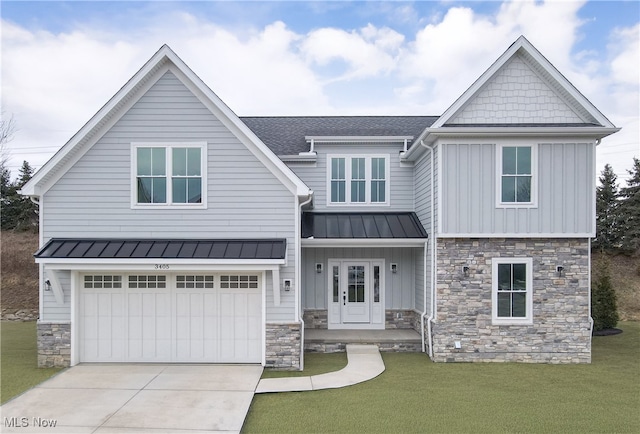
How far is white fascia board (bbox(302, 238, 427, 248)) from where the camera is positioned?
12258 mm

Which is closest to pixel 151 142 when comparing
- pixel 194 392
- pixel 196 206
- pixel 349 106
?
pixel 196 206

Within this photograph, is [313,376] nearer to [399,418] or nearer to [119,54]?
[399,418]

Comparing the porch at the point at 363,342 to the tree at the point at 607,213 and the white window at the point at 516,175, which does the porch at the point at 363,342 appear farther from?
the tree at the point at 607,213

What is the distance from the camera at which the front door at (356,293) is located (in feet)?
45.1

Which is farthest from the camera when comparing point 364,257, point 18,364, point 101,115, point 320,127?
point 320,127

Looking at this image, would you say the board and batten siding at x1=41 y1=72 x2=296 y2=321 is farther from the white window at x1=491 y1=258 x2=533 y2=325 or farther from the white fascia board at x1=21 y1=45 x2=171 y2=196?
the white window at x1=491 y1=258 x2=533 y2=325

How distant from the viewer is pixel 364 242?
12398 millimetres

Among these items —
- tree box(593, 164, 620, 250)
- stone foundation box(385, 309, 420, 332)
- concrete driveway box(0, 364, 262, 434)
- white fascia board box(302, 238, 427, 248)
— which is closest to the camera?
concrete driveway box(0, 364, 262, 434)

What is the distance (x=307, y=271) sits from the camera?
1380 cm

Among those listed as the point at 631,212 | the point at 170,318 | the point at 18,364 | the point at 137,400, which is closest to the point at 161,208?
the point at 170,318

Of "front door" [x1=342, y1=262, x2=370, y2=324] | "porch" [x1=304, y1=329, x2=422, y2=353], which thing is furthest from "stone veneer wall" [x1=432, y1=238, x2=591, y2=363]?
"front door" [x1=342, y1=262, x2=370, y2=324]

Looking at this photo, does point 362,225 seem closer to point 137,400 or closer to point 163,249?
point 163,249

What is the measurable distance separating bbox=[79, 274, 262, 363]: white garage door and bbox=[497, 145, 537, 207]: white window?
21.6 ft

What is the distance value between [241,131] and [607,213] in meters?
23.8
